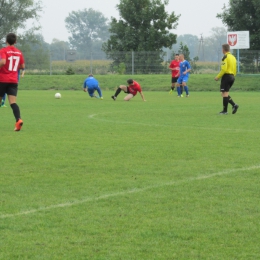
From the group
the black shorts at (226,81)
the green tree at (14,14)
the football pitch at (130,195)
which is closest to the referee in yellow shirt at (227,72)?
the black shorts at (226,81)

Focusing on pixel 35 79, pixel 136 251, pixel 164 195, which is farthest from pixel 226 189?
pixel 35 79

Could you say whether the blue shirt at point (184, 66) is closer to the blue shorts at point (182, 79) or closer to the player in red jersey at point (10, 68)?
the blue shorts at point (182, 79)

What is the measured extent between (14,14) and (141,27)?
1140 inches

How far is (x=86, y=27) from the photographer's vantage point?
175000mm

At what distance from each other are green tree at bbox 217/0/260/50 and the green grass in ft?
18.9

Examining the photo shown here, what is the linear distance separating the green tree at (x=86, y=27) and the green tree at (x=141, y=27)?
115 m

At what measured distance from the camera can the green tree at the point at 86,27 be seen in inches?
6718

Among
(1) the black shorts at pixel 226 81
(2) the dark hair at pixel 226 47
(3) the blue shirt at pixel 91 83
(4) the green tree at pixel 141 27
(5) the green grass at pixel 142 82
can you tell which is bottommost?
(5) the green grass at pixel 142 82

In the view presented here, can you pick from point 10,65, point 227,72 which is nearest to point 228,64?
point 227,72

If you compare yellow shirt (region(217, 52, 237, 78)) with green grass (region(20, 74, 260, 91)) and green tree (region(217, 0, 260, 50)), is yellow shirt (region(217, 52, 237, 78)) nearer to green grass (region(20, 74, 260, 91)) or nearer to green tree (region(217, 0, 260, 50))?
green grass (region(20, 74, 260, 91))

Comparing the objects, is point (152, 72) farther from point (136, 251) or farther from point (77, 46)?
point (77, 46)

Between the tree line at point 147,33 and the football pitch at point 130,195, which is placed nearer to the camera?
the football pitch at point 130,195

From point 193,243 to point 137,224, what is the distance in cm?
73

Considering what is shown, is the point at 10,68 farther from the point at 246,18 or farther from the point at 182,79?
the point at 246,18
